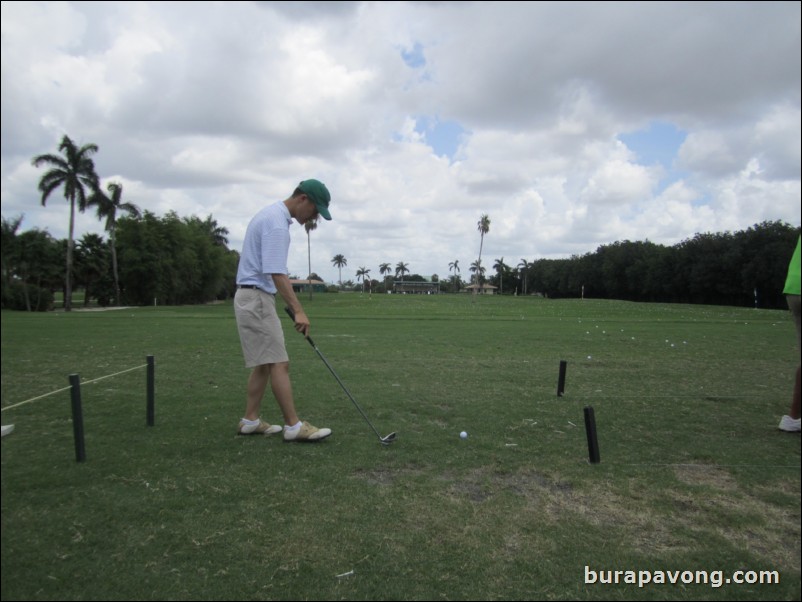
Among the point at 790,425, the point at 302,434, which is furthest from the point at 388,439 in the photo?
the point at 790,425

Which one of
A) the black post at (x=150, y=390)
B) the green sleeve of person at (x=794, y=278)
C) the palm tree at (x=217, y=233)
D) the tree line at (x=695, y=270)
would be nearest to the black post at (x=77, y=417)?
the black post at (x=150, y=390)

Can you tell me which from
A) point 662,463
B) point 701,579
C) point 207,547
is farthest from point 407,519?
point 662,463

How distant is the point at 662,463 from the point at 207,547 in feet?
12.3

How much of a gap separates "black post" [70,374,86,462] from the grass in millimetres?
98

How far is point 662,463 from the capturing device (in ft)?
15.5

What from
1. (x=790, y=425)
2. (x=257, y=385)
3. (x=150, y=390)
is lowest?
(x=790, y=425)

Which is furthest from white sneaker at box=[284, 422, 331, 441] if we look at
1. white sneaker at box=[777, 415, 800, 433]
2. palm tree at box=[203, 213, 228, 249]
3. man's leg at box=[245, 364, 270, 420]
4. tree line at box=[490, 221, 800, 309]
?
palm tree at box=[203, 213, 228, 249]

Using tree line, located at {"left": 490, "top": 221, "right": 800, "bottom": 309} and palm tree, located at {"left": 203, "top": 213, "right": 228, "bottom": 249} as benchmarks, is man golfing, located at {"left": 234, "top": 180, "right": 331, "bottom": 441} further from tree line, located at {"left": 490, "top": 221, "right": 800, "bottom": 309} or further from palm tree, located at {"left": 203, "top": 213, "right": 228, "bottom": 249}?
palm tree, located at {"left": 203, "top": 213, "right": 228, "bottom": 249}

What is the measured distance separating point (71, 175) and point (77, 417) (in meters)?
1.80

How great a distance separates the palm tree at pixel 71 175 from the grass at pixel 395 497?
2.59ft

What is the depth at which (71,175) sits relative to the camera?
3.71 meters

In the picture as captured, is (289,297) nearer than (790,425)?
Yes

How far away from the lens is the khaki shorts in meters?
5.33

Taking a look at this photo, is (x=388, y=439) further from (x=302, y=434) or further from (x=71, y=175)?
(x=71, y=175)
